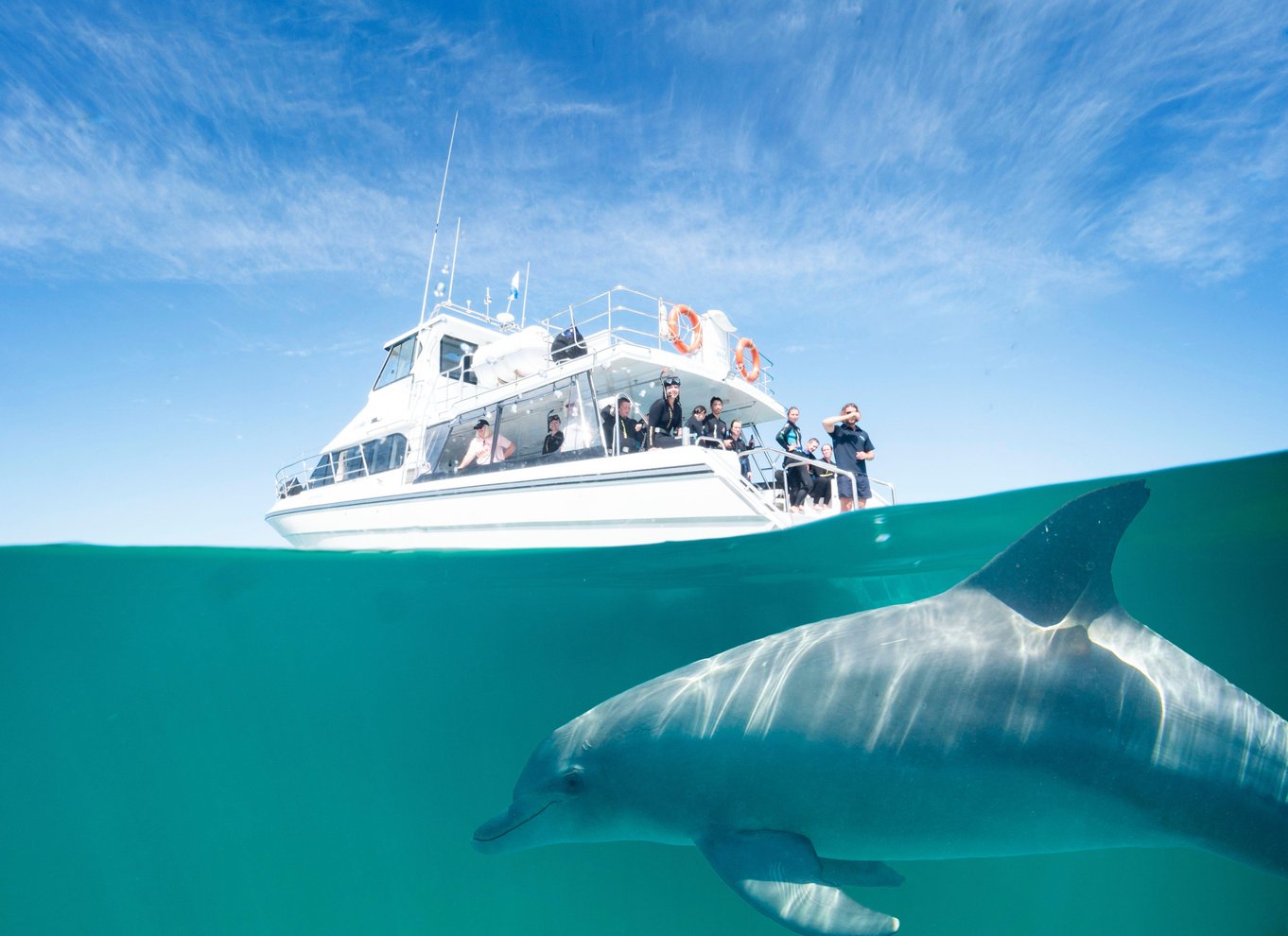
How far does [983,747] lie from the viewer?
367 cm

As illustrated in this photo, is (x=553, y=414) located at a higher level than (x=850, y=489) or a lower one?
higher

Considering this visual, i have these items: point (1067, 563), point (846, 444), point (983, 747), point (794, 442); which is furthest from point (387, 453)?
point (1067, 563)

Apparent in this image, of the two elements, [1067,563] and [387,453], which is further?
[387,453]

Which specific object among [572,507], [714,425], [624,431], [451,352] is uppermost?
[451,352]

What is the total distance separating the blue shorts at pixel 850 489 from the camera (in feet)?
30.7

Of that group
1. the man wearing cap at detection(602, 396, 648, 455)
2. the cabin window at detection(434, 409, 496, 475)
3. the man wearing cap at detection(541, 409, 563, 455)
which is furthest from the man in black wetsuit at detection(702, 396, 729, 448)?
the cabin window at detection(434, 409, 496, 475)

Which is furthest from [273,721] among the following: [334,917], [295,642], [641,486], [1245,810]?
[1245,810]

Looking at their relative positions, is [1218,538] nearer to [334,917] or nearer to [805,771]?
[805,771]

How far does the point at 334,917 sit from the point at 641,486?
1188 cm

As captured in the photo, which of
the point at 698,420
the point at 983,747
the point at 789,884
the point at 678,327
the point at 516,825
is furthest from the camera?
the point at 678,327

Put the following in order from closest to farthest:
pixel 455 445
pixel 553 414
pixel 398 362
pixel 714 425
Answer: pixel 553 414, pixel 714 425, pixel 455 445, pixel 398 362

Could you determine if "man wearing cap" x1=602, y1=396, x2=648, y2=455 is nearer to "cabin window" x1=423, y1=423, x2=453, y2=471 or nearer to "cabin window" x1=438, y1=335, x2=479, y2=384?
"cabin window" x1=423, y1=423, x2=453, y2=471

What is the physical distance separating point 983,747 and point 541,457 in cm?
784

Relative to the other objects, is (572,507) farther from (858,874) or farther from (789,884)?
(789,884)
